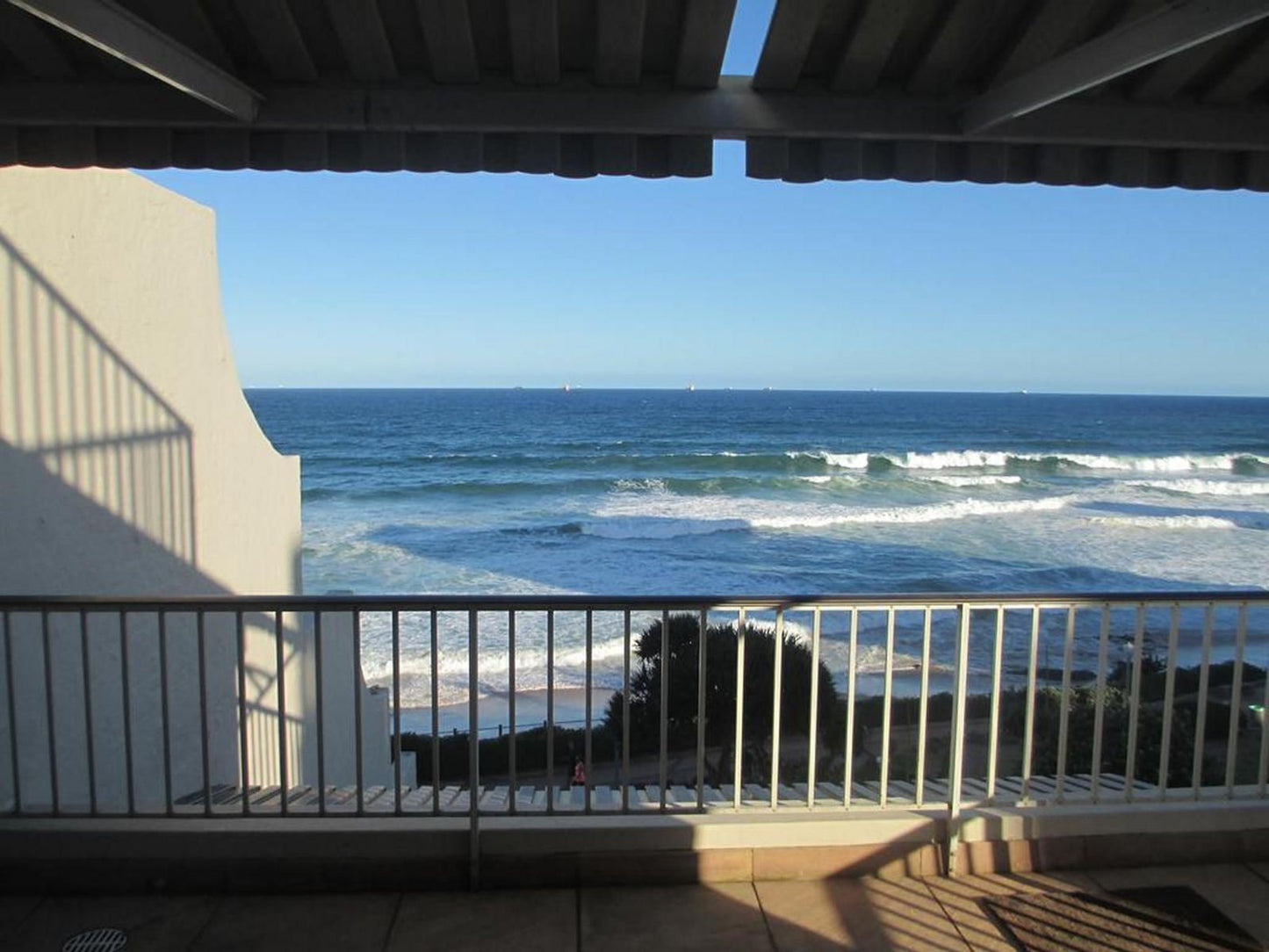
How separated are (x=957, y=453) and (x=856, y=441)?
6.69 m

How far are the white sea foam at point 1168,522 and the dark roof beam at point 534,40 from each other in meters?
24.8

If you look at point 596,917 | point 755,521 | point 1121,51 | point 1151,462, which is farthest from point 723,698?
point 1151,462

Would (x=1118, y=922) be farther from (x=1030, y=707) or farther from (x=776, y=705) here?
(x=776, y=705)

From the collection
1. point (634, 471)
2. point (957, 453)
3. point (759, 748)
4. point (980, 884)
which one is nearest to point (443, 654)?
point (759, 748)

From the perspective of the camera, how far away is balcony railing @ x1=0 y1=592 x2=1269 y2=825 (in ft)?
9.34

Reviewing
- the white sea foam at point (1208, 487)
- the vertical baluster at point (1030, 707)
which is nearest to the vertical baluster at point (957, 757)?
the vertical baluster at point (1030, 707)

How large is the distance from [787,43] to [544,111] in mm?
650

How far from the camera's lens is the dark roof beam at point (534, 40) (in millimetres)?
2074

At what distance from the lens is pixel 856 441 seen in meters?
44.4

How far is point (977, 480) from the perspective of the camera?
31781 mm

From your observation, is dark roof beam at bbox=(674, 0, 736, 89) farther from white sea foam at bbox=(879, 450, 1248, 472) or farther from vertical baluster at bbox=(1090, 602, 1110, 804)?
white sea foam at bbox=(879, 450, 1248, 472)

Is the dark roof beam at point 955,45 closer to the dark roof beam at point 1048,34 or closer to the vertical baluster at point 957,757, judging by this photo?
the dark roof beam at point 1048,34

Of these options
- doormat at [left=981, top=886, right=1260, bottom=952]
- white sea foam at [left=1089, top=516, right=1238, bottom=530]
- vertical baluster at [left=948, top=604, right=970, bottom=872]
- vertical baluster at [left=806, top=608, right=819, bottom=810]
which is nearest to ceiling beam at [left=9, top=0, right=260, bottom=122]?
vertical baluster at [left=806, top=608, right=819, bottom=810]

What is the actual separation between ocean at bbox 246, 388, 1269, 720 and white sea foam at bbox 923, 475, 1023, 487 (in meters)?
0.15
